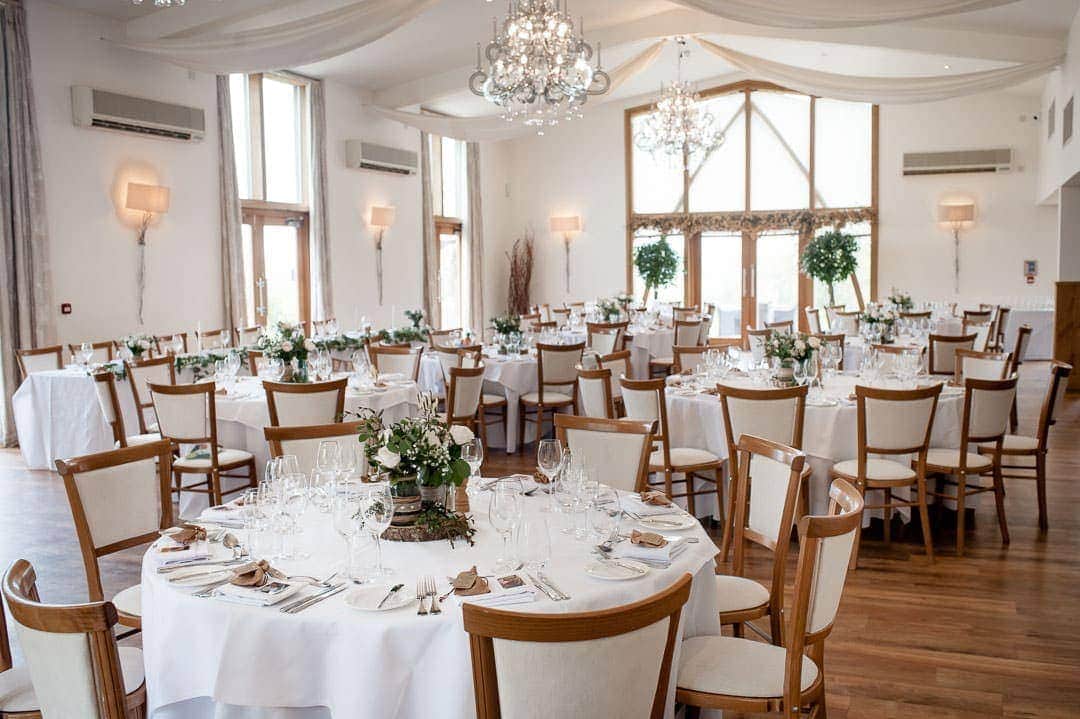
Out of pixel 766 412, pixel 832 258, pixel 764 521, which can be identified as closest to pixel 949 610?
pixel 766 412

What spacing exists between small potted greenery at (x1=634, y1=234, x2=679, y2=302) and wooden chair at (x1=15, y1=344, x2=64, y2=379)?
35.2 feet

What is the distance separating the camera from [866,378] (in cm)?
659

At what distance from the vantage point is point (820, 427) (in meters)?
5.55

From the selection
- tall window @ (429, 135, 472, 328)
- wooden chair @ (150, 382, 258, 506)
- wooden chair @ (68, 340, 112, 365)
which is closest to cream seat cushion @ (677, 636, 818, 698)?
wooden chair @ (150, 382, 258, 506)

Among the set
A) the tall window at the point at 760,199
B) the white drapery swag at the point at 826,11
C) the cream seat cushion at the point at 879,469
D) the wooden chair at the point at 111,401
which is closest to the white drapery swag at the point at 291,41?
the white drapery swag at the point at 826,11

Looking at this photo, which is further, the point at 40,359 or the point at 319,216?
the point at 319,216

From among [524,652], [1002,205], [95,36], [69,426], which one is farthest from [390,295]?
[524,652]

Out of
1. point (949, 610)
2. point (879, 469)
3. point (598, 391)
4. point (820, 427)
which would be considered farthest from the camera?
point (598, 391)

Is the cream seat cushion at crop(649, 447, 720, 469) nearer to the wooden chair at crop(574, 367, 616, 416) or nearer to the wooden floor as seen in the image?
the wooden chair at crop(574, 367, 616, 416)

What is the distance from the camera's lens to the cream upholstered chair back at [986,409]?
5320 mm

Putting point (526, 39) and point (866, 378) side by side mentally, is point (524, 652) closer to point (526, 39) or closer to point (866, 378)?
point (866, 378)

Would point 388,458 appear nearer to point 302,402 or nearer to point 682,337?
point 302,402

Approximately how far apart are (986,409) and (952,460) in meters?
0.37

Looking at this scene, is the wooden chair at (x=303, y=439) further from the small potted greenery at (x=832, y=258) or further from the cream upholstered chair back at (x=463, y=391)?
the small potted greenery at (x=832, y=258)
